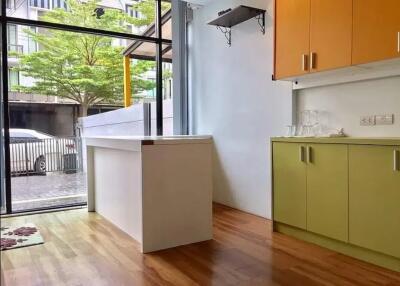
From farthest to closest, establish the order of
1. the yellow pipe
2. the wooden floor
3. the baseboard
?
the yellow pipe, the baseboard, the wooden floor

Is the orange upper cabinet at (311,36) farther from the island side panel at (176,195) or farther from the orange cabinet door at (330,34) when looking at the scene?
the island side panel at (176,195)

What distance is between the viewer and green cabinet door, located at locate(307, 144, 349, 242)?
2607 mm

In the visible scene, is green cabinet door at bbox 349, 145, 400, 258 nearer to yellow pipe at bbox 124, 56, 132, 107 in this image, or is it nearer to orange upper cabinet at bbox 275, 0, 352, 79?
orange upper cabinet at bbox 275, 0, 352, 79

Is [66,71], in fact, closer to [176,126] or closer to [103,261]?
[176,126]

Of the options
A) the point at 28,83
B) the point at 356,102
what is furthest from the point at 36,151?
the point at 356,102

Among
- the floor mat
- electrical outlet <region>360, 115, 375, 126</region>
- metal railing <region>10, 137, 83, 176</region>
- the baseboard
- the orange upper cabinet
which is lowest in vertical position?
the floor mat

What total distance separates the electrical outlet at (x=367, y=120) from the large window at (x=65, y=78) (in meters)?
2.88

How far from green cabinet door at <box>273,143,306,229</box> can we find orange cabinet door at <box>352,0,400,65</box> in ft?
2.93

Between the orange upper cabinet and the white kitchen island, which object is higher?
the orange upper cabinet

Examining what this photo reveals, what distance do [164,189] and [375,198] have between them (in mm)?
1591

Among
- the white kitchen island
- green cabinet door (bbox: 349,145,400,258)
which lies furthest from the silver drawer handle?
the white kitchen island

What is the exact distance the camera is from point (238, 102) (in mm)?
4102

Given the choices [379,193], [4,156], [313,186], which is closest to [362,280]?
[379,193]

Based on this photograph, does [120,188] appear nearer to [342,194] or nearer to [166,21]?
[342,194]
